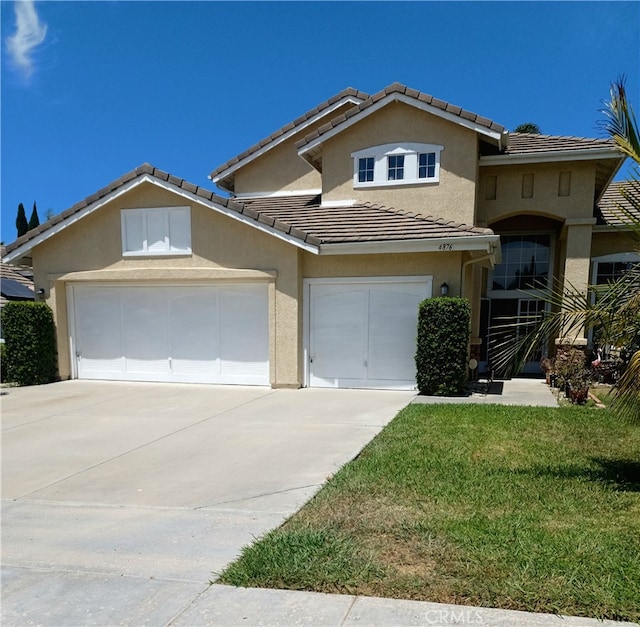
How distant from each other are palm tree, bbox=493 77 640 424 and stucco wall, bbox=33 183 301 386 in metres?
6.18

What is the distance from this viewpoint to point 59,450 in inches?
246

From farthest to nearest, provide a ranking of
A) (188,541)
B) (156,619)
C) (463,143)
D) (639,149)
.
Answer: (463,143)
(639,149)
(188,541)
(156,619)

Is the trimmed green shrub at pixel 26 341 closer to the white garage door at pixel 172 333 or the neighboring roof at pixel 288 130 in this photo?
the white garage door at pixel 172 333

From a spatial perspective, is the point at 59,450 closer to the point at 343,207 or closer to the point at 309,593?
Result: the point at 309,593

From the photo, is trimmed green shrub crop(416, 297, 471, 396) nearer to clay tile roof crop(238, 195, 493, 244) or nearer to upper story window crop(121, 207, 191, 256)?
clay tile roof crop(238, 195, 493, 244)

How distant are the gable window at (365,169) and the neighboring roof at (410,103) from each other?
964 millimetres

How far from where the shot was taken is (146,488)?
15.9 feet

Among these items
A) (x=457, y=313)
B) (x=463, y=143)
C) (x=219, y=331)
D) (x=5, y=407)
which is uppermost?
(x=463, y=143)

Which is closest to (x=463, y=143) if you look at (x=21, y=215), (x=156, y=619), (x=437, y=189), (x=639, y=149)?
(x=437, y=189)

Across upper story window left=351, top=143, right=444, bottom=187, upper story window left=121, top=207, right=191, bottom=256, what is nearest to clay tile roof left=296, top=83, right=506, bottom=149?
upper story window left=351, top=143, right=444, bottom=187

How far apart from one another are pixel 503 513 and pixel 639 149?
3639mm

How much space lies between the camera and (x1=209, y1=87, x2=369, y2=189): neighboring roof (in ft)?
45.8

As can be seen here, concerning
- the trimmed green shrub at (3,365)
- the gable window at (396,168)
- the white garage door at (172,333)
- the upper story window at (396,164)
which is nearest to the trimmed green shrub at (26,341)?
the trimmed green shrub at (3,365)

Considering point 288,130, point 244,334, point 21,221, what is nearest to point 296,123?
point 288,130
